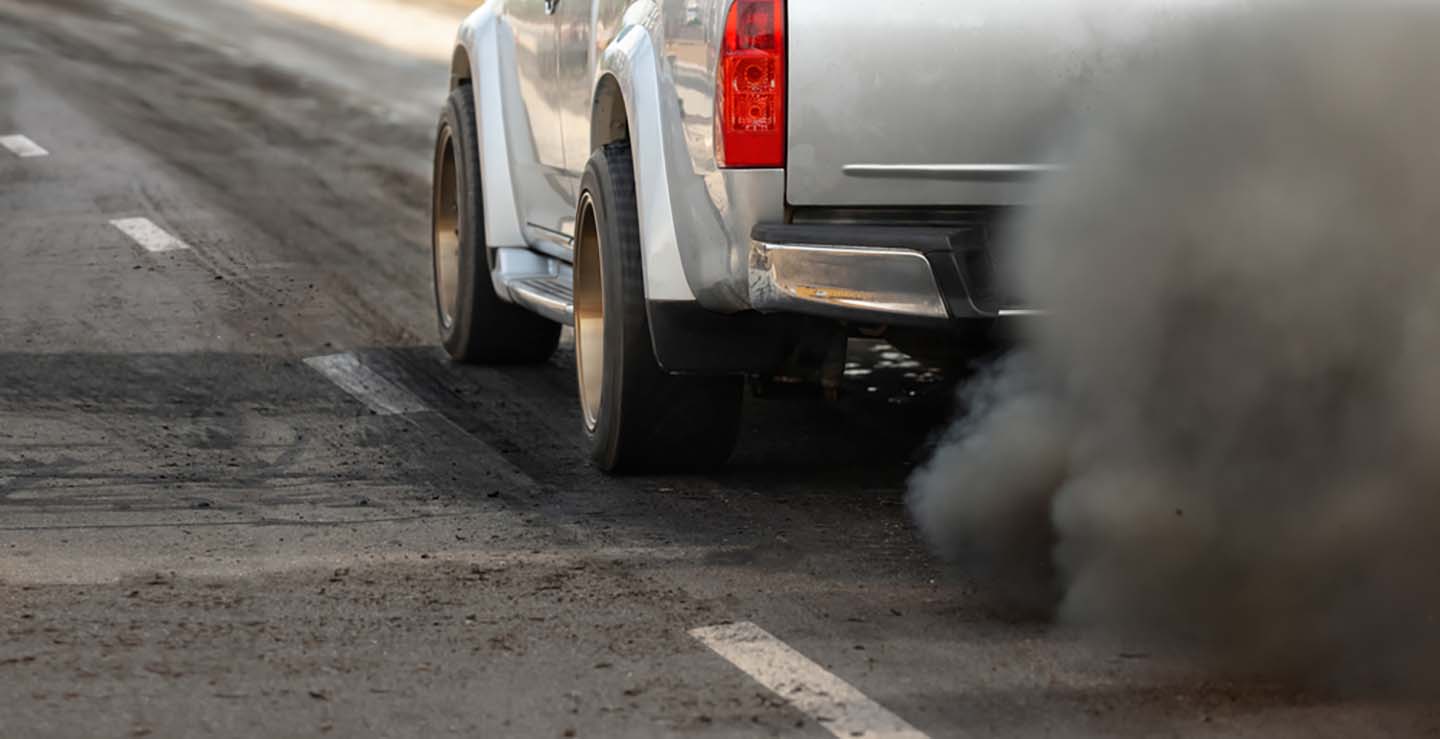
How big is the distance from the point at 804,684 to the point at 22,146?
12014 mm

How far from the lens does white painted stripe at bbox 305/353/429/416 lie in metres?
9.05

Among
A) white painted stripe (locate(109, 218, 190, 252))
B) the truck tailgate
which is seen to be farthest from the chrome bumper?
white painted stripe (locate(109, 218, 190, 252))

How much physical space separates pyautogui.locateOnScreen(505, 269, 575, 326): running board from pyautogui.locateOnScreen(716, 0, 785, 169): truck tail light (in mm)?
1726

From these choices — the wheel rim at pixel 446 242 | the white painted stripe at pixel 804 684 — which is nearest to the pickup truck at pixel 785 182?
the white painted stripe at pixel 804 684

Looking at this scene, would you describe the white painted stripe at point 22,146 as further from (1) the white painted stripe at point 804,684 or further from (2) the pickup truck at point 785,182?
(1) the white painted stripe at point 804,684

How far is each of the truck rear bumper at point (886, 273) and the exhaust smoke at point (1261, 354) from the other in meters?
0.31

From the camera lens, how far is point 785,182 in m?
→ 6.31

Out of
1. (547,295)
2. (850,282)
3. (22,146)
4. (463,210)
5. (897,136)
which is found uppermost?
(897,136)

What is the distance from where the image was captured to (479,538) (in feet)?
21.5

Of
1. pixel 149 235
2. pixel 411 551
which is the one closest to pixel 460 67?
pixel 149 235

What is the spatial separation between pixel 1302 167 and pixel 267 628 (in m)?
2.30

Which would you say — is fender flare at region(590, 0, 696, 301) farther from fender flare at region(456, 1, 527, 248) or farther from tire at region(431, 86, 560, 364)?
tire at region(431, 86, 560, 364)

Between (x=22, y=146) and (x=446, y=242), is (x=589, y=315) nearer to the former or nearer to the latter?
(x=446, y=242)

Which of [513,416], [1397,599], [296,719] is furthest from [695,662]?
[513,416]
